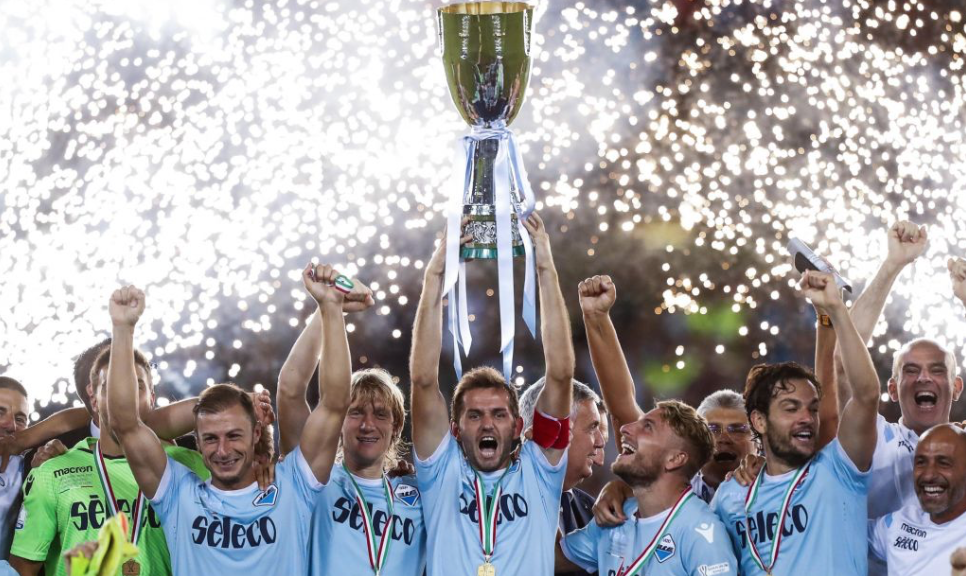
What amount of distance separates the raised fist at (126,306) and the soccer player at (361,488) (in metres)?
0.48

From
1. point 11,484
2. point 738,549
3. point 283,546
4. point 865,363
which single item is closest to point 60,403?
point 11,484

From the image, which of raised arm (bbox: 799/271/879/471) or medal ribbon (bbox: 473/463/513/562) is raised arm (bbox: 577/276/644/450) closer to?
medal ribbon (bbox: 473/463/513/562)

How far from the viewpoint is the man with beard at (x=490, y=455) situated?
3.20 m

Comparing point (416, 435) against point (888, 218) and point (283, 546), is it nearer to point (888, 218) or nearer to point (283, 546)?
point (283, 546)

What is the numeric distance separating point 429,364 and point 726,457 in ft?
3.51

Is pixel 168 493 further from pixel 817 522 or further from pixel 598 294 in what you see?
pixel 817 522

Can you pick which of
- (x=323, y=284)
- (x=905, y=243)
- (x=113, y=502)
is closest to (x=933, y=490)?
(x=905, y=243)

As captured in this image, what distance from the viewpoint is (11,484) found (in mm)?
3871

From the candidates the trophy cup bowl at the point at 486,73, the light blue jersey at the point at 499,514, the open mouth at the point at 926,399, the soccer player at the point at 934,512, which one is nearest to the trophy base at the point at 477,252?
the trophy cup bowl at the point at 486,73

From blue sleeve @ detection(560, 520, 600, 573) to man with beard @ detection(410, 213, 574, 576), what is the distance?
17 centimetres

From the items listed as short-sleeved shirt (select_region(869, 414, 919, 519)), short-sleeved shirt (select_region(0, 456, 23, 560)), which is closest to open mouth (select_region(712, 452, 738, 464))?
short-sleeved shirt (select_region(869, 414, 919, 519))

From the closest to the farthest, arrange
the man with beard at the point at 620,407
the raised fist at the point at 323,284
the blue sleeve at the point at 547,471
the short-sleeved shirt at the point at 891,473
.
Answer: the raised fist at the point at 323,284 < the blue sleeve at the point at 547,471 < the man with beard at the point at 620,407 < the short-sleeved shirt at the point at 891,473

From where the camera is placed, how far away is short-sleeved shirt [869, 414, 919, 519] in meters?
3.54

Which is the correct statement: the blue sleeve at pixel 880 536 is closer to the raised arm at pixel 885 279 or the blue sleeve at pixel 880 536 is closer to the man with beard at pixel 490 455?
the raised arm at pixel 885 279
